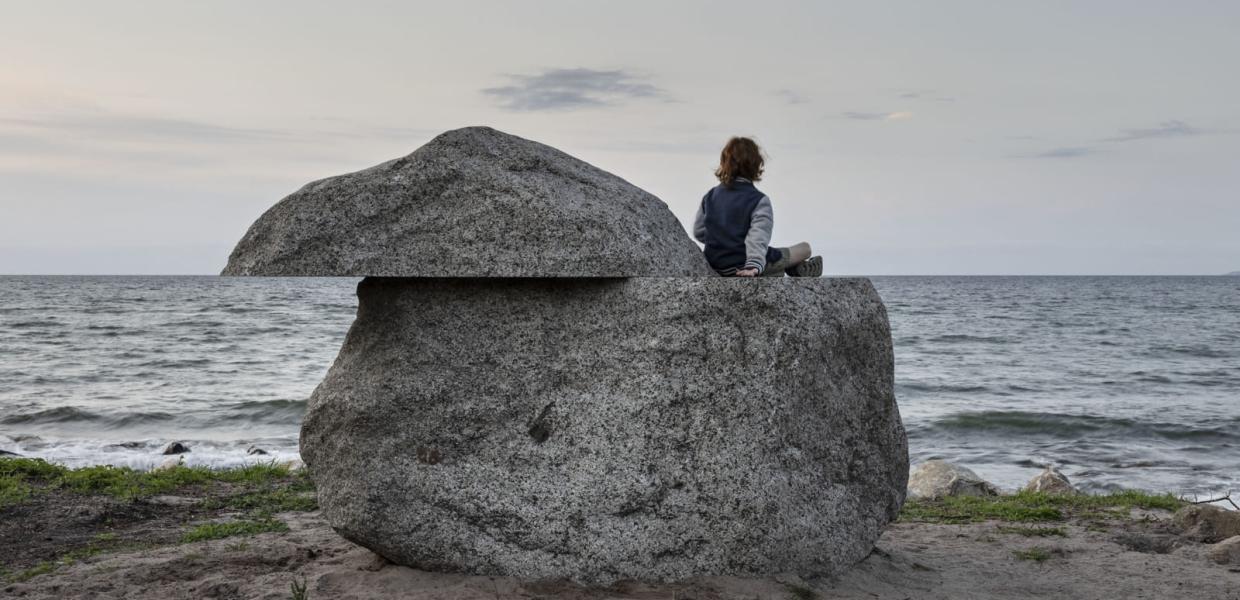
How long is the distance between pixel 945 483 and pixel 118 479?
841 cm

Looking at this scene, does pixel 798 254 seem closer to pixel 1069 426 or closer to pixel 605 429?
pixel 605 429

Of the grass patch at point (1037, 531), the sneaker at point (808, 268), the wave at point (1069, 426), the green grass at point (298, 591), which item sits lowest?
the wave at point (1069, 426)

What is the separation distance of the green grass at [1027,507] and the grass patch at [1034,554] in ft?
3.53

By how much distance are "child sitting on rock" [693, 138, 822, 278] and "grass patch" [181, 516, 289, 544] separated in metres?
3.92

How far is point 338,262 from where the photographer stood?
16.4 feet

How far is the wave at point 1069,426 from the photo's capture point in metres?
15.7

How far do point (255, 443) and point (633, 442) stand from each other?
35.4ft

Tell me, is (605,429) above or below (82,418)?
above

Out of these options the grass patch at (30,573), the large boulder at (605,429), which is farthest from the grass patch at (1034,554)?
the grass patch at (30,573)

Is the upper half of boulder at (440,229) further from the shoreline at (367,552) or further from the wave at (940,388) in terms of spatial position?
the wave at (940,388)

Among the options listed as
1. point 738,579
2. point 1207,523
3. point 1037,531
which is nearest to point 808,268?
point 738,579

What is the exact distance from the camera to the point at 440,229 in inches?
203

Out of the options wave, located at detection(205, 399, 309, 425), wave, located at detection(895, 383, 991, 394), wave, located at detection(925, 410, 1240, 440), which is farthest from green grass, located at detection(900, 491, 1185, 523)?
wave, located at detection(895, 383, 991, 394)

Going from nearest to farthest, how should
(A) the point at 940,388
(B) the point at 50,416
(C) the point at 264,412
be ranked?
1. (B) the point at 50,416
2. (C) the point at 264,412
3. (A) the point at 940,388
